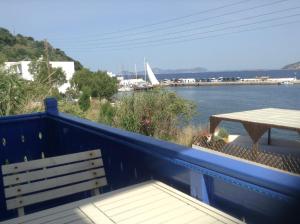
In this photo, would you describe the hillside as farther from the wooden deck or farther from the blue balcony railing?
the blue balcony railing

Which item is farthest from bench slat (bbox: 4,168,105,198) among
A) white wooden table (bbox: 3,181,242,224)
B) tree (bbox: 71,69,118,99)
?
tree (bbox: 71,69,118,99)

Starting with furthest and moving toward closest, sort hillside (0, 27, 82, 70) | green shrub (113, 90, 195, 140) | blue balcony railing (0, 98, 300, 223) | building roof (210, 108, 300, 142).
Answer: hillside (0, 27, 82, 70) < green shrub (113, 90, 195, 140) < building roof (210, 108, 300, 142) < blue balcony railing (0, 98, 300, 223)

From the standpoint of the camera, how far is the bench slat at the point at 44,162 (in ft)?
8.61

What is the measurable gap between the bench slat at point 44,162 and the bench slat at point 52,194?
200 millimetres

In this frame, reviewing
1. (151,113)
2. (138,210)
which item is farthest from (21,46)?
(138,210)

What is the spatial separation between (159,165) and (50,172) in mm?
891

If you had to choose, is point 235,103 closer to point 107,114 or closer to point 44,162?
point 107,114

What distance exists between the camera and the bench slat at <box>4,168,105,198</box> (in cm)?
258

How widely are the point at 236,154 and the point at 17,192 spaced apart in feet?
39.3

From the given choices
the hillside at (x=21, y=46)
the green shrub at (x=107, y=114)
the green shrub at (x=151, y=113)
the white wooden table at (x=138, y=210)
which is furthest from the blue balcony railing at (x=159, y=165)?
the hillside at (x=21, y=46)

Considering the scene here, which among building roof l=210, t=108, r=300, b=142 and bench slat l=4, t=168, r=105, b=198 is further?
building roof l=210, t=108, r=300, b=142

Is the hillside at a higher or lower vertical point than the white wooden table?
higher

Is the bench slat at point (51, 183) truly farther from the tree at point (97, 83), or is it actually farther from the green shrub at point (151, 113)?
the tree at point (97, 83)

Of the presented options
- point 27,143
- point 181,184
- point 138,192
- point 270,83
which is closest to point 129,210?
point 138,192
